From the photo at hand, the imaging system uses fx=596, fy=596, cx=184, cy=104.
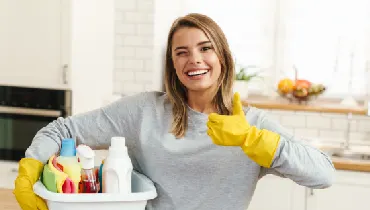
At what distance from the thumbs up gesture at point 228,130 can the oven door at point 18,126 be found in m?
1.82

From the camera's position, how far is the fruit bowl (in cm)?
346

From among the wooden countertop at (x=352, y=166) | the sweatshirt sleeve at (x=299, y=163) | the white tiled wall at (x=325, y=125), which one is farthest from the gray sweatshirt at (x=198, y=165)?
the white tiled wall at (x=325, y=125)

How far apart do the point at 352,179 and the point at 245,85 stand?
45.1 inches

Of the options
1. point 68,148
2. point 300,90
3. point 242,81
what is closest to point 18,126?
point 242,81

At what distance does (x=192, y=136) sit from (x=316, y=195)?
1.21 meters

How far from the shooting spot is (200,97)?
1704 mm

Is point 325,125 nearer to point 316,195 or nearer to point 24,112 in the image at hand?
point 316,195

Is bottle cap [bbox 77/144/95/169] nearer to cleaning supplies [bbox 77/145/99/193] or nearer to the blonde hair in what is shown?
cleaning supplies [bbox 77/145/99/193]

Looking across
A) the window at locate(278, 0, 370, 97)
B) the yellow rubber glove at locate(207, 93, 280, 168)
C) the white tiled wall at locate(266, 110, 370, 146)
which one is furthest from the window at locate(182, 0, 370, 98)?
the yellow rubber glove at locate(207, 93, 280, 168)

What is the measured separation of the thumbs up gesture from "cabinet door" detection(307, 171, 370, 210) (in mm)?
1294

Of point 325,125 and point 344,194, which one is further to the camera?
point 325,125

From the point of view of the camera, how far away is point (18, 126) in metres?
3.21

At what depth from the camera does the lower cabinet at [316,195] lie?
8.62 feet

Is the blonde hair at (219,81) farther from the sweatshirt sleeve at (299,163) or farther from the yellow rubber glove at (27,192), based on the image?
the yellow rubber glove at (27,192)
